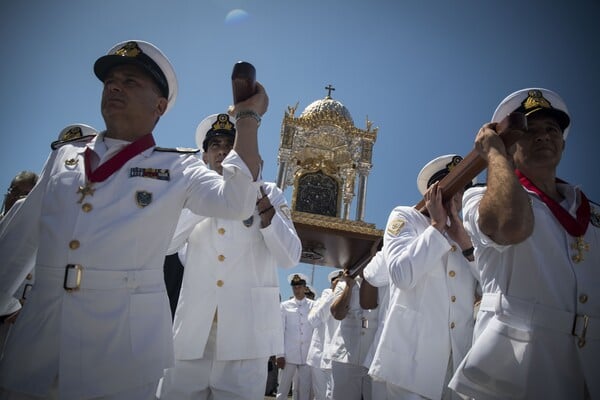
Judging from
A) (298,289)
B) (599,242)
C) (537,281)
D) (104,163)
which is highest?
(104,163)

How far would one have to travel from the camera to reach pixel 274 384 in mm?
14008

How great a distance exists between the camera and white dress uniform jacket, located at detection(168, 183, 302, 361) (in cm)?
288

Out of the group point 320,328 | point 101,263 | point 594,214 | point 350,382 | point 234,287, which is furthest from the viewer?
point 320,328

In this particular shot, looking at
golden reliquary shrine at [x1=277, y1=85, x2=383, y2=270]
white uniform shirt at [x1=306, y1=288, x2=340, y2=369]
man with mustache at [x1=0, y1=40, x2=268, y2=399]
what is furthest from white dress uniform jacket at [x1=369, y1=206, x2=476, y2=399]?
golden reliquary shrine at [x1=277, y1=85, x2=383, y2=270]

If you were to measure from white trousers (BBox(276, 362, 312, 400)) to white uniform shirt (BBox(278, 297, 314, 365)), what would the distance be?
6.5 inches

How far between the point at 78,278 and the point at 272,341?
1.51m

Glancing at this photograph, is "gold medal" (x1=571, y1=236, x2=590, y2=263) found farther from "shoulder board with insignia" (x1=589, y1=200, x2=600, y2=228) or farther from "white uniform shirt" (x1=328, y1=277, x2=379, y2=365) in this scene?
"white uniform shirt" (x1=328, y1=277, x2=379, y2=365)

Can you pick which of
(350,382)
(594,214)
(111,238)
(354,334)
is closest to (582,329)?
(594,214)

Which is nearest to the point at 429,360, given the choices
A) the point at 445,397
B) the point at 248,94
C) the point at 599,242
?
the point at 445,397

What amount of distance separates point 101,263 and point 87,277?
0.08 metres

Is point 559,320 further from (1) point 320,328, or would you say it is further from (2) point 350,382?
(1) point 320,328

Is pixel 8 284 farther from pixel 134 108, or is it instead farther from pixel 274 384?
pixel 274 384

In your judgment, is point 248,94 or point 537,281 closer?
point 537,281

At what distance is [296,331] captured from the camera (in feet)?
35.9
